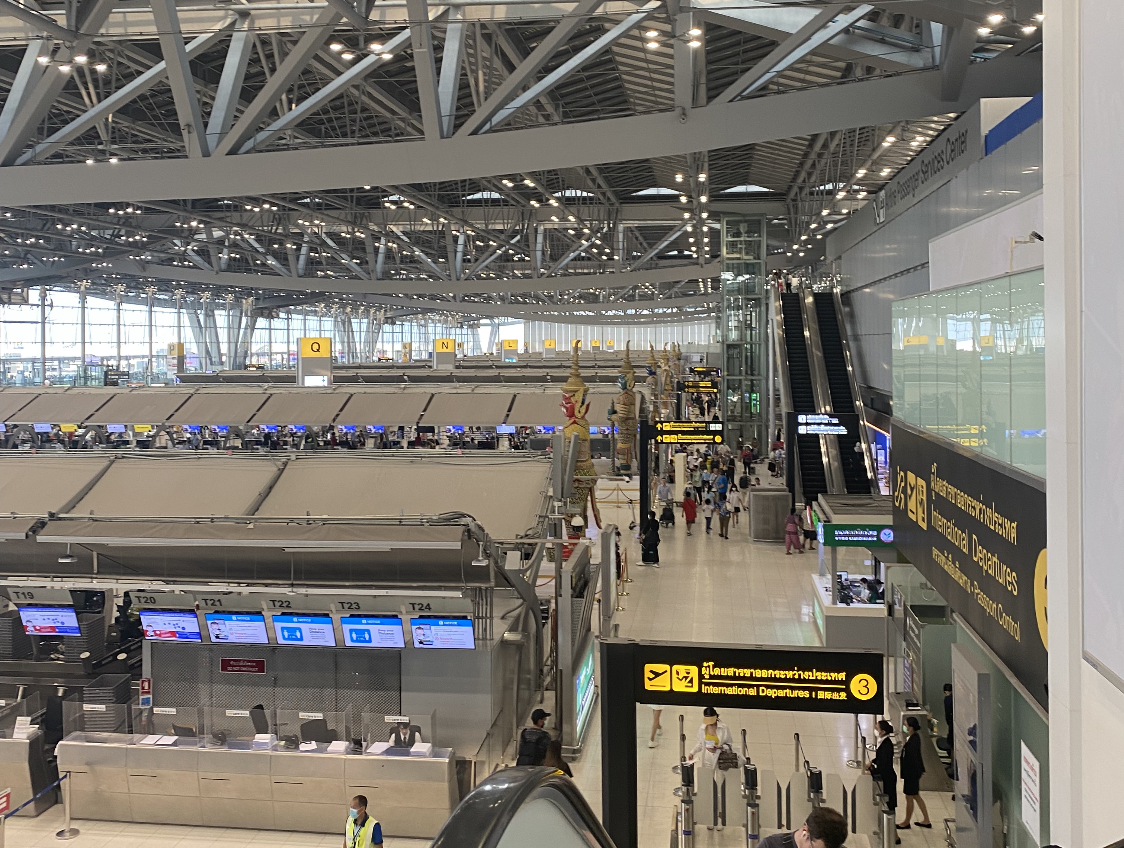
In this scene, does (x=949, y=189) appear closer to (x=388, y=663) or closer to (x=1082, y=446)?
(x=388, y=663)

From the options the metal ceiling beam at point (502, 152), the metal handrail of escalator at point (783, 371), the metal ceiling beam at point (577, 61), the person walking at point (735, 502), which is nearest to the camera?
the metal ceiling beam at point (577, 61)

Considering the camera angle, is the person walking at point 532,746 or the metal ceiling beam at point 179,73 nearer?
the person walking at point 532,746

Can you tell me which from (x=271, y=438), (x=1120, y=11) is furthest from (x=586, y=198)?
(x=1120, y=11)

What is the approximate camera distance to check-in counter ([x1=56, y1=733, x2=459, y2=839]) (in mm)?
9031

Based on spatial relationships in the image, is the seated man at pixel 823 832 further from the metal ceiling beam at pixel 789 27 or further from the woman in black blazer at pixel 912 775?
the metal ceiling beam at pixel 789 27

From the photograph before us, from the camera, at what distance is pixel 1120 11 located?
2.99m

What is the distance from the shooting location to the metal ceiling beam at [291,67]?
1088 cm

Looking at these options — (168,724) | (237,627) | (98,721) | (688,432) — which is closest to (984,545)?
(237,627)

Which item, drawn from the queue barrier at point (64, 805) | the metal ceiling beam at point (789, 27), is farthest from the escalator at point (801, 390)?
the queue barrier at point (64, 805)

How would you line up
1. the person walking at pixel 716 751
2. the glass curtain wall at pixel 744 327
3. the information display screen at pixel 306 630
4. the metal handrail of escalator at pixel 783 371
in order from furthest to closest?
the glass curtain wall at pixel 744 327 < the metal handrail of escalator at pixel 783 371 < the information display screen at pixel 306 630 < the person walking at pixel 716 751

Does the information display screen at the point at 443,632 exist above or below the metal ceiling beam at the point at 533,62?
below

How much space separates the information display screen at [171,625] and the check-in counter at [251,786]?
1092mm

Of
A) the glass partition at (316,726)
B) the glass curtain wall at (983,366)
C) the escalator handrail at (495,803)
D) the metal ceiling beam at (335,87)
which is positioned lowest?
the glass partition at (316,726)

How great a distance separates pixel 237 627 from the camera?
32.9 feet
